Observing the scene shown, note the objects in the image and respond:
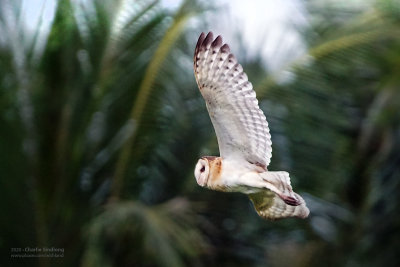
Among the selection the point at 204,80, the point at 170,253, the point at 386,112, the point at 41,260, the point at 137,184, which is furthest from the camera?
the point at 386,112

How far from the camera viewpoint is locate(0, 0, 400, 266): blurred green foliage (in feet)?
16.7

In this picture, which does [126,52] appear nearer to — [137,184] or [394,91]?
[137,184]

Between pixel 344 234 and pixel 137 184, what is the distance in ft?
5.51

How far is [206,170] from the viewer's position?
2.96 m

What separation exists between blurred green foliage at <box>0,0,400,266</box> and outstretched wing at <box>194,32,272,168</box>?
180 cm

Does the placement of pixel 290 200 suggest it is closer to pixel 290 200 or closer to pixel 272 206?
pixel 290 200

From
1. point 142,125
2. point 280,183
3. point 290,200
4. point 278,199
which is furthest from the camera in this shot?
point 142,125

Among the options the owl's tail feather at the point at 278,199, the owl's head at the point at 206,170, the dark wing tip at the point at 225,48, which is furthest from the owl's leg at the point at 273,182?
the dark wing tip at the point at 225,48

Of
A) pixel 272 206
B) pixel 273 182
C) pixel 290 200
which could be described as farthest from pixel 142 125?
pixel 290 200

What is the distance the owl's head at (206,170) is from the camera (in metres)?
2.94

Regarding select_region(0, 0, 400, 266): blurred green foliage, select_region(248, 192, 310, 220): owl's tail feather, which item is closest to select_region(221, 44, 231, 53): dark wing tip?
select_region(248, 192, 310, 220): owl's tail feather

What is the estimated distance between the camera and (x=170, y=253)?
4840 millimetres

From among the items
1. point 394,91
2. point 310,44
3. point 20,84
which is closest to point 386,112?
point 394,91

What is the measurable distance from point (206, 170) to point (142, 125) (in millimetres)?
2394
